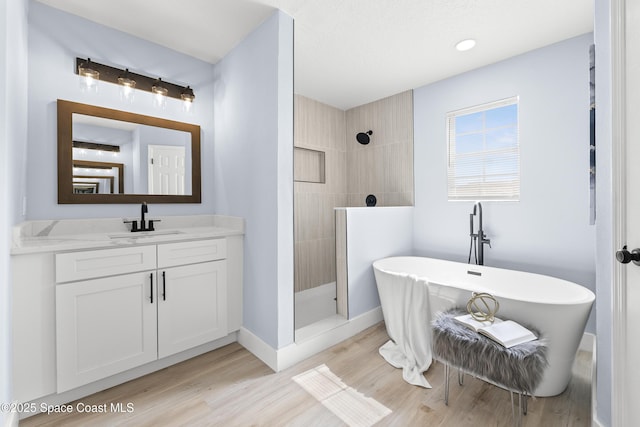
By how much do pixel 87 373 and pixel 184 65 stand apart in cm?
253

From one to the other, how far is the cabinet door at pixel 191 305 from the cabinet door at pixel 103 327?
0.24ft

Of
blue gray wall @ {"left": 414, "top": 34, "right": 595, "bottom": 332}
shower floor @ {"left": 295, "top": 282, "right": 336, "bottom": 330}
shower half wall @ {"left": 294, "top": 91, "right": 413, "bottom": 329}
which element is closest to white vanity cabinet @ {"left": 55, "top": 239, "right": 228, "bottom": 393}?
shower floor @ {"left": 295, "top": 282, "right": 336, "bottom": 330}

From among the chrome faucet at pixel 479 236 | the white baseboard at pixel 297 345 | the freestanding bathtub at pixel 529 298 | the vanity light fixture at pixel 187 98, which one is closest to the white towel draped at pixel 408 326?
the freestanding bathtub at pixel 529 298

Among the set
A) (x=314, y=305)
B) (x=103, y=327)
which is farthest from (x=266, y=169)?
(x=314, y=305)

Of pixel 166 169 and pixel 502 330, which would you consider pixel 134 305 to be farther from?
pixel 502 330

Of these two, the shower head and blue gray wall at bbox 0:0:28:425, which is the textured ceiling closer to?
blue gray wall at bbox 0:0:28:425

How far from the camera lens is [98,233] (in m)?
2.19

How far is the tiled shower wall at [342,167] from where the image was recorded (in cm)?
343

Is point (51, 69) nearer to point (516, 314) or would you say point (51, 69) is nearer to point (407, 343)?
point (407, 343)

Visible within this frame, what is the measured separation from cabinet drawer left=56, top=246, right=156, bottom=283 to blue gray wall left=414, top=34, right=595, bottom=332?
109 inches

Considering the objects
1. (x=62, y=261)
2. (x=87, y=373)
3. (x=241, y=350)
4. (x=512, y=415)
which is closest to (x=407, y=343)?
(x=512, y=415)

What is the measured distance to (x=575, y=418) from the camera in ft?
5.11

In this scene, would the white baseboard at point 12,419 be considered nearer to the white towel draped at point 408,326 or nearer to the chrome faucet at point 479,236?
the white towel draped at point 408,326

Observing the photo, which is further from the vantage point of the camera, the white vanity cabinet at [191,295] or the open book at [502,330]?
the white vanity cabinet at [191,295]
